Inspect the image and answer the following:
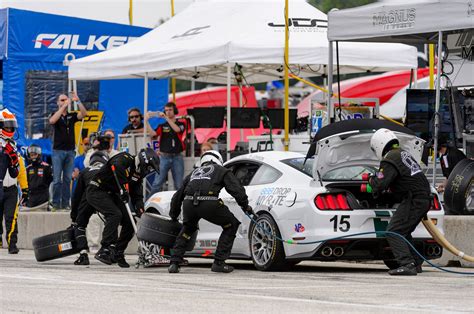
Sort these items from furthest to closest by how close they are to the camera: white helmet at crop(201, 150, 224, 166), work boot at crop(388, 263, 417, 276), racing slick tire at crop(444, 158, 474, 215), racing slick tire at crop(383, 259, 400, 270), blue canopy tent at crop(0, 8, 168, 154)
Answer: blue canopy tent at crop(0, 8, 168, 154)
racing slick tire at crop(444, 158, 474, 215)
racing slick tire at crop(383, 259, 400, 270)
white helmet at crop(201, 150, 224, 166)
work boot at crop(388, 263, 417, 276)

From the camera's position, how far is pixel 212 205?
14.6m

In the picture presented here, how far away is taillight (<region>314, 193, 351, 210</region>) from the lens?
14305 millimetres

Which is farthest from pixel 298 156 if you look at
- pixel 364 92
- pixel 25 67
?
pixel 364 92

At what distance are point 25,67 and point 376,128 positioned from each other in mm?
13791

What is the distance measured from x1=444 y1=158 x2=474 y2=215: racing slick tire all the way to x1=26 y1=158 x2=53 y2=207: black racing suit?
32.6ft

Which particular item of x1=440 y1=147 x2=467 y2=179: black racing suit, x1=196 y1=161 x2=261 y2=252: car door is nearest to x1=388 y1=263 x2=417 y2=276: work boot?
x1=196 y1=161 x2=261 y2=252: car door

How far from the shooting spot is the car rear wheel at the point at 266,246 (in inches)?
574

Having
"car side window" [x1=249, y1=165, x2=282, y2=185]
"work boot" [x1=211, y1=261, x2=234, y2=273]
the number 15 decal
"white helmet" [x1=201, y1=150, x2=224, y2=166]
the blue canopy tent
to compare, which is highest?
the blue canopy tent

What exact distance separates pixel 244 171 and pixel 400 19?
355cm

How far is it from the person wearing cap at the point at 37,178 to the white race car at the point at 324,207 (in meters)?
9.07

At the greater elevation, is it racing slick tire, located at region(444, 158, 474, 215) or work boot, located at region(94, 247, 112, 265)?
racing slick tire, located at region(444, 158, 474, 215)

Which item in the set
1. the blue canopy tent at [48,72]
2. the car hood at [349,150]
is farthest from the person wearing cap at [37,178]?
the car hood at [349,150]

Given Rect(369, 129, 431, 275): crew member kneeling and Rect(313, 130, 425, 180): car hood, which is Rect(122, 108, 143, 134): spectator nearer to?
Rect(313, 130, 425, 180): car hood

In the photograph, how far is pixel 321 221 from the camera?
14.2m
